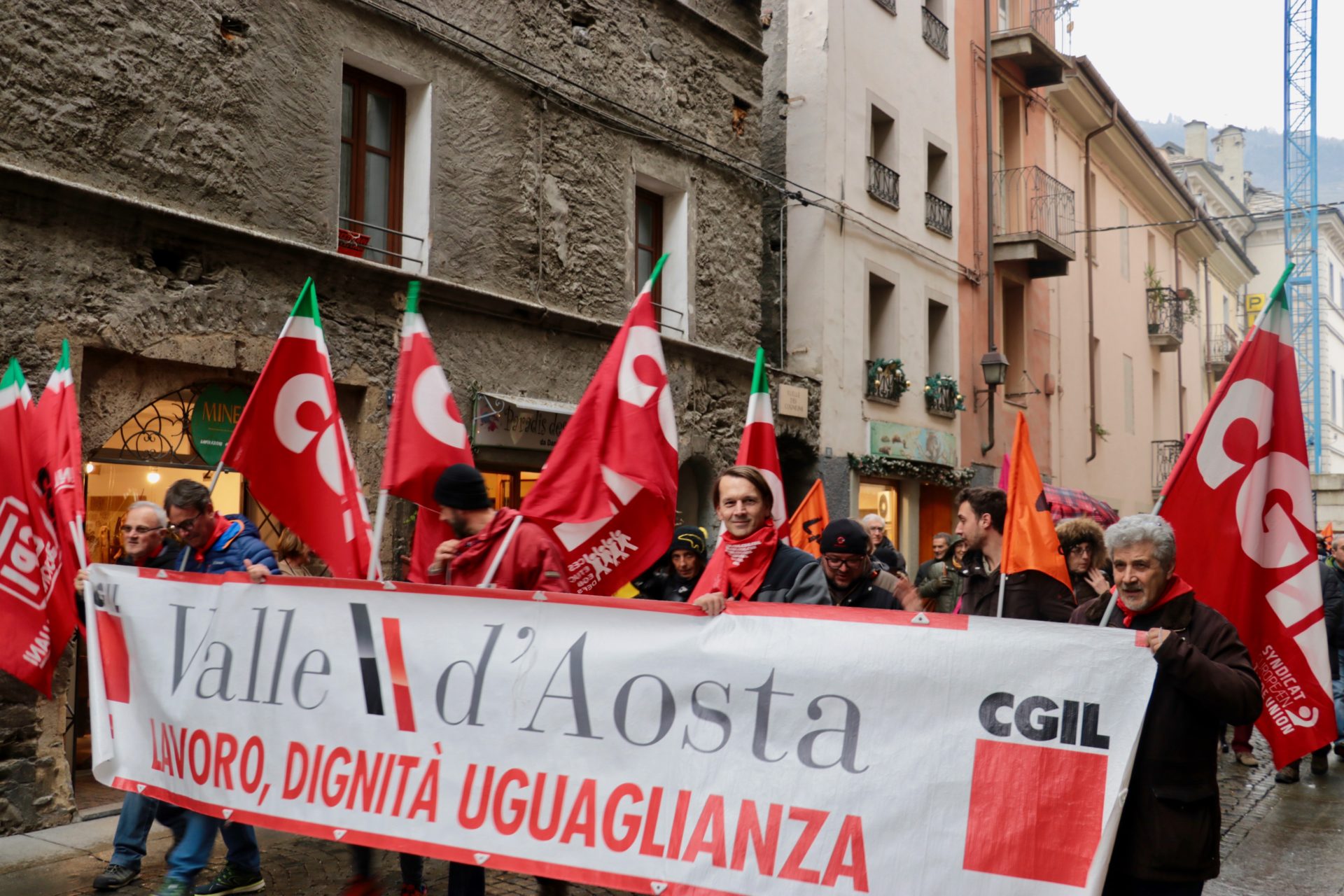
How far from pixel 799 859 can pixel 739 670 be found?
0.64 metres

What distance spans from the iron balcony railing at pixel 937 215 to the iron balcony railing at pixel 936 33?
2382mm

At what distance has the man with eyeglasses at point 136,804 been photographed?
5809 mm

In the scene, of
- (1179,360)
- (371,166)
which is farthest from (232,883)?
(1179,360)

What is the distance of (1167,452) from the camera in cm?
3028

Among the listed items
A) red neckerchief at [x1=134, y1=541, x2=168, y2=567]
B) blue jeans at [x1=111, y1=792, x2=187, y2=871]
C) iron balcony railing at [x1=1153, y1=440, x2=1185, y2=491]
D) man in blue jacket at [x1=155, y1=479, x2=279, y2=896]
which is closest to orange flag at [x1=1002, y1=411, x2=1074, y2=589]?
man in blue jacket at [x1=155, y1=479, x2=279, y2=896]

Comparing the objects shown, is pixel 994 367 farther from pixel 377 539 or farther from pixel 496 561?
pixel 496 561

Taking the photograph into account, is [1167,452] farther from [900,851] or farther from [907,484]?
[900,851]

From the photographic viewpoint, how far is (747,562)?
5.09 meters

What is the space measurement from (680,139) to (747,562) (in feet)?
29.3

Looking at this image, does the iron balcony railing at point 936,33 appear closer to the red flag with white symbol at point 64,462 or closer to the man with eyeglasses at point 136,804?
the red flag with white symbol at point 64,462

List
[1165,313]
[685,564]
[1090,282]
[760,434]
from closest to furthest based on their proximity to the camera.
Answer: [685,564] → [760,434] → [1090,282] → [1165,313]

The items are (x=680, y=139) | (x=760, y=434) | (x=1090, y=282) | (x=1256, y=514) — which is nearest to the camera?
(x=1256, y=514)

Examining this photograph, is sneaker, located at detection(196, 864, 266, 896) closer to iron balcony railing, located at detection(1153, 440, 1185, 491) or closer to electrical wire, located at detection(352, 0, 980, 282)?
electrical wire, located at detection(352, 0, 980, 282)

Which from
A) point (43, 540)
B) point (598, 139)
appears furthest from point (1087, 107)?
point (43, 540)
